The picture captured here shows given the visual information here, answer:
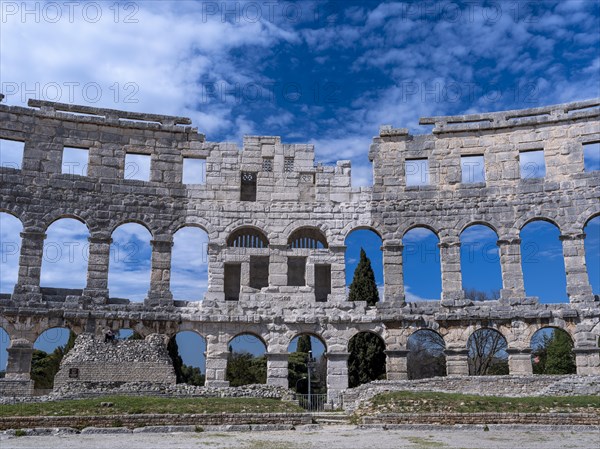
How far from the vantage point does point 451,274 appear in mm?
24500

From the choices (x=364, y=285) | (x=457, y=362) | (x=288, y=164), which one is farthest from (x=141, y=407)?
(x=364, y=285)

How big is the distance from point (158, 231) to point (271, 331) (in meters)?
6.00

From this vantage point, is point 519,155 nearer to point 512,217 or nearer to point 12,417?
point 512,217

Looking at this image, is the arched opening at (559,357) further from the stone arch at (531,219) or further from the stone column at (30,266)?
the stone column at (30,266)

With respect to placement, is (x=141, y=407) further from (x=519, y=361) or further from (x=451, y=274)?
(x=519, y=361)

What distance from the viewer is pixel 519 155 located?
25.8 m

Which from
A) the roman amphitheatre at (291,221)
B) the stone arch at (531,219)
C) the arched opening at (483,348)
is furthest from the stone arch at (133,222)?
the arched opening at (483,348)

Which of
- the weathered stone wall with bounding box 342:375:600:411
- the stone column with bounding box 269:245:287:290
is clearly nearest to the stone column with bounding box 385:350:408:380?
the weathered stone wall with bounding box 342:375:600:411

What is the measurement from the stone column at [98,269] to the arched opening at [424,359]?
23.9 m

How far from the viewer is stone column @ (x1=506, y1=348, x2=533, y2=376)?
23.1 meters

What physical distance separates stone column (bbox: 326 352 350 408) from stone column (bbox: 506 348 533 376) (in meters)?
6.14

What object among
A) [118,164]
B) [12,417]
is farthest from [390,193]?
[12,417]

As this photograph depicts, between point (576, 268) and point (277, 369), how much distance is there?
12053 mm

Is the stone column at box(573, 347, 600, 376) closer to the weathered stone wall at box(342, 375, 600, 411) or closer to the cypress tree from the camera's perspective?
the weathered stone wall at box(342, 375, 600, 411)
